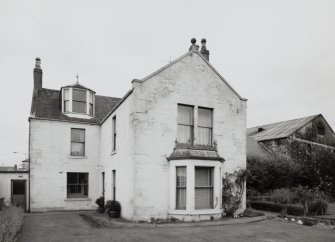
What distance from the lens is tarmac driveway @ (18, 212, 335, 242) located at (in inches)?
431

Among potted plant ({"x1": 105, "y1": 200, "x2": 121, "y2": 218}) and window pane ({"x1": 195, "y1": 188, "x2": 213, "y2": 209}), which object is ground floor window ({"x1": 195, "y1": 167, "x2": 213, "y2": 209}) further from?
potted plant ({"x1": 105, "y1": 200, "x2": 121, "y2": 218})

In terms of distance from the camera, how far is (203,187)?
50.3ft

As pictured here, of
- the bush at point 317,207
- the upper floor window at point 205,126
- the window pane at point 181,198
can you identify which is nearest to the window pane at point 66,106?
the upper floor window at point 205,126

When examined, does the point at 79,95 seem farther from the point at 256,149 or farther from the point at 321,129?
the point at 321,129

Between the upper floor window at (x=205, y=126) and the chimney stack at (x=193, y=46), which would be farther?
the chimney stack at (x=193, y=46)

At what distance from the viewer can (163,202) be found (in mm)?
14961

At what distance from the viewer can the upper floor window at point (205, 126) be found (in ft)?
54.0

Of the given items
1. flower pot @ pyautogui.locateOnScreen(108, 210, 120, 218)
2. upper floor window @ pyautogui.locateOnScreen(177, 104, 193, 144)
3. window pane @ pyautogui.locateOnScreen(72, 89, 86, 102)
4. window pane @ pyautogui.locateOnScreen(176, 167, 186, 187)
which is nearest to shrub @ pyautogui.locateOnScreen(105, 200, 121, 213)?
flower pot @ pyautogui.locateOnScreen(108, 210, 120, 218)

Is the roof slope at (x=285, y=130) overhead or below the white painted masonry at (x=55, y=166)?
overhead

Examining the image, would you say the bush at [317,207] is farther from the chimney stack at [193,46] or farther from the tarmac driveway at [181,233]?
the chimney stack at [193,46]

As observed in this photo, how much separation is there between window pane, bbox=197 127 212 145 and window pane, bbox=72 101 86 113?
11500 millimetres

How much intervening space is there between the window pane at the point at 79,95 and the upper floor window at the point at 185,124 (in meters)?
10.8

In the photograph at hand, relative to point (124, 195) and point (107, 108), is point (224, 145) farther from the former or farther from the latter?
point (107, 108)

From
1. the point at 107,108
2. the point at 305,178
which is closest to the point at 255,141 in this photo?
the point at 305,178
